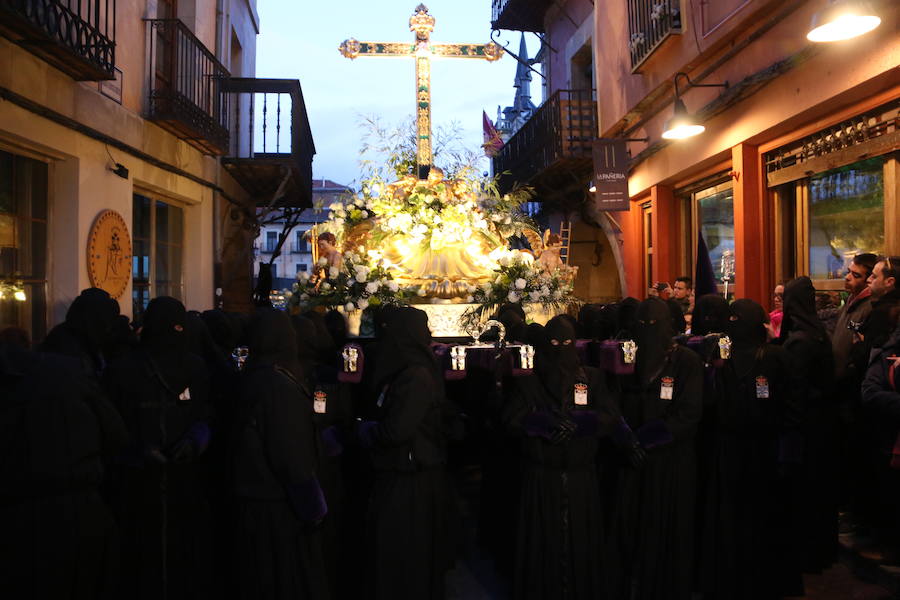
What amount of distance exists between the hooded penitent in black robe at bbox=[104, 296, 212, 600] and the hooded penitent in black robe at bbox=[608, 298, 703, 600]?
7.27 feet

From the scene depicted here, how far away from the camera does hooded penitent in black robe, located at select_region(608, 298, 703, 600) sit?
378 centimetres

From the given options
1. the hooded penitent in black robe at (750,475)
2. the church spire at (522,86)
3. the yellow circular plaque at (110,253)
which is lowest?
the hooded penitent in black robe at (750,475)

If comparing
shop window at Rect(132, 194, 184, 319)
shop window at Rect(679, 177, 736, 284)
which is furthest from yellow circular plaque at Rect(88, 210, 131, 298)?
shop window at Rect(679, 177, 736, 284)

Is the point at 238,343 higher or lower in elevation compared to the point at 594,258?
lower

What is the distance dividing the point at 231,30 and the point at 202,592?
12455 millimetres

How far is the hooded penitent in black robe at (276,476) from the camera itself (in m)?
3.03

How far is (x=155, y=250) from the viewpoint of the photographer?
986 centimetres

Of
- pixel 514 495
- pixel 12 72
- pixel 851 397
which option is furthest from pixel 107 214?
pixel 851 397

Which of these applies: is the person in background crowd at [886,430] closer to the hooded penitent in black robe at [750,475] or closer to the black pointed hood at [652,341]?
the hooded penitent in black robe at [750,475]

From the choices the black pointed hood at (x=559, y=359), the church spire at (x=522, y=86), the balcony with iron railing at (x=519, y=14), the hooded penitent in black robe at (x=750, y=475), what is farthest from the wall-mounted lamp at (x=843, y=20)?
the church spire at (x=522, y=86)

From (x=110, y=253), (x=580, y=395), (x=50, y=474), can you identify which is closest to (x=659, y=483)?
(x=580, y=395)

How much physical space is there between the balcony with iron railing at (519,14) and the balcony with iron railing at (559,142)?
9.58 ft

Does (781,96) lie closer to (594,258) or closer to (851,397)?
(851,397)

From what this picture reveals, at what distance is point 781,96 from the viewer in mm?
6977
